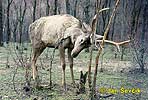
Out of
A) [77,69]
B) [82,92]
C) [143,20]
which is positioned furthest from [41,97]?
[143,20]

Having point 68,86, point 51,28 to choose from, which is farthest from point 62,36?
point 68,86

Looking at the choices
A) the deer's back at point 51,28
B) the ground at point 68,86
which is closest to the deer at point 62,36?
the deer's back at point 51,28

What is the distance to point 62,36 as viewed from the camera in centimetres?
913

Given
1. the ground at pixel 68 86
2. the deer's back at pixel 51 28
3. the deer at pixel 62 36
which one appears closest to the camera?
the deer at pixel 62 36

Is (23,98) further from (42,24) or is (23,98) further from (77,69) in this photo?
(77,69)

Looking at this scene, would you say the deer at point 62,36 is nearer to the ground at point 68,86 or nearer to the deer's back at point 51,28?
the deer's back at point 51,28

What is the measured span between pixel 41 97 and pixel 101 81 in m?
3.04

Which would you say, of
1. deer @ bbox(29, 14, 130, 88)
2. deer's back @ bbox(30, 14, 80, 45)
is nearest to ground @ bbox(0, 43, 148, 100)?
deer @ bbox(29, 14, 130, 88)

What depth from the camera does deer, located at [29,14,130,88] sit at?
8309 mm

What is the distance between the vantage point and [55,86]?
959 cm

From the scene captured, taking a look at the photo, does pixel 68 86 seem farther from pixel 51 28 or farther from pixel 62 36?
pixel 51 28

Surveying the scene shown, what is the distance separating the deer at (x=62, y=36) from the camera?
8309mm

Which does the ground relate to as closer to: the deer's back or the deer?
the deer

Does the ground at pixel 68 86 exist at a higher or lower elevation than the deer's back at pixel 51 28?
lower
